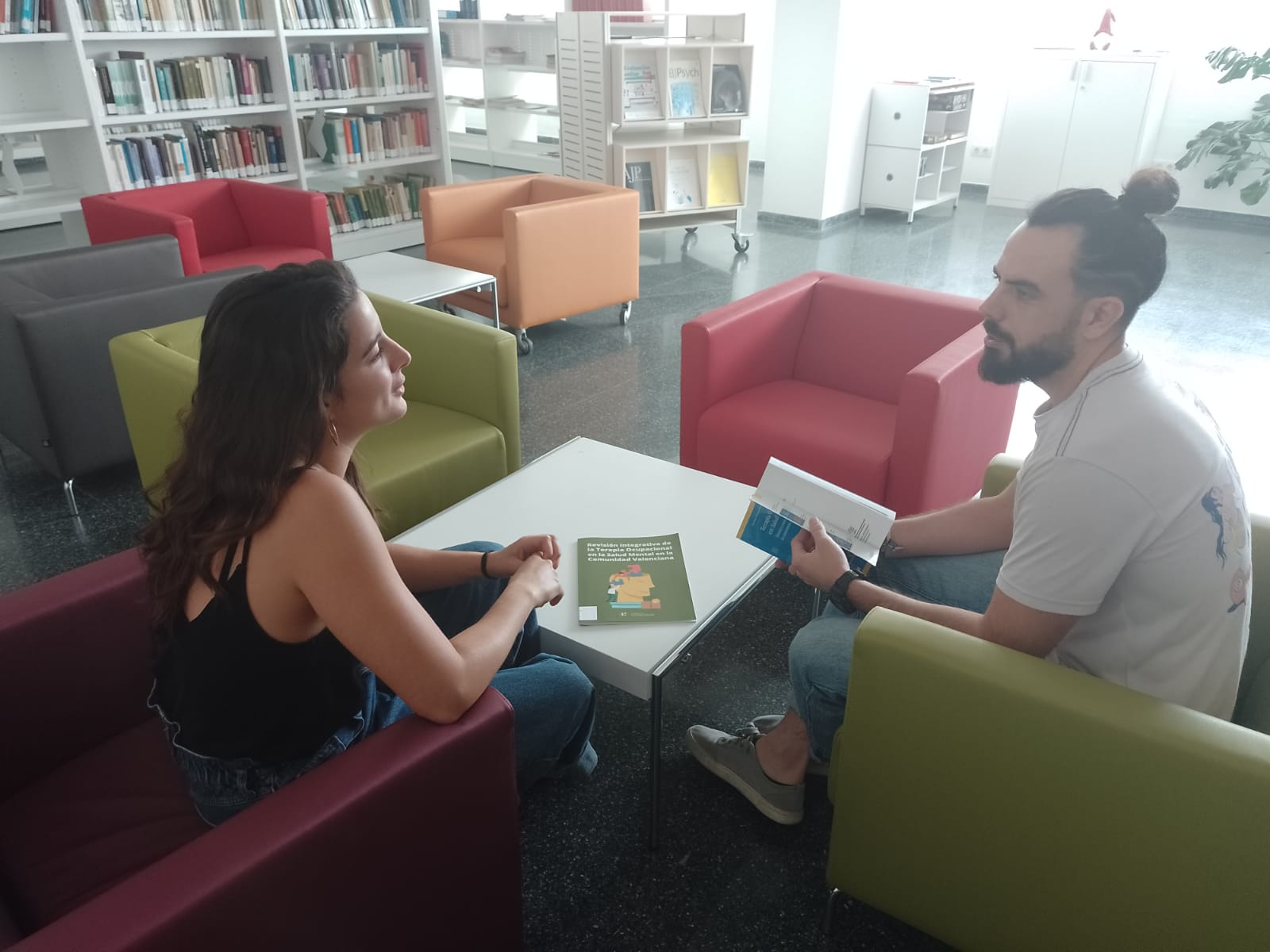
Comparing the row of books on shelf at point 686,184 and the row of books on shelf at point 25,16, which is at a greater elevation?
the row of books on shelf at point 25,16

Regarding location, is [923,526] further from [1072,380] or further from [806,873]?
[806,873]

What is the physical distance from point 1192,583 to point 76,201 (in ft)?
18.0

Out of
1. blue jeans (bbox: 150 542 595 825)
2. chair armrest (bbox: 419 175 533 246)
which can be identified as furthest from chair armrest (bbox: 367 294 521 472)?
chair armrest (bbox: 419 175 533 246)

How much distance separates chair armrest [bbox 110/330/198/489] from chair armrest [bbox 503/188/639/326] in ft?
6.47

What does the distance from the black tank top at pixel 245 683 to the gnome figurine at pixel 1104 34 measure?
25.7ft

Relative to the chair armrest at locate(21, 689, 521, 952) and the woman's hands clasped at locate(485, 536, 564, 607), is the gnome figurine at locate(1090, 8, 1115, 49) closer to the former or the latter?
the woman's hands clasped at locate(485, 536, 564, 607)

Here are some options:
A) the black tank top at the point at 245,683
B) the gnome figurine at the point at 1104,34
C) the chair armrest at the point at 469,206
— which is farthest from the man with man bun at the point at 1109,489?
the gnome figurine at the point at 1104,34

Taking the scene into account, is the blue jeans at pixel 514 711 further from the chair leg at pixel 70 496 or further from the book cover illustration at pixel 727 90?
the book cover illustration at pixel 727 90

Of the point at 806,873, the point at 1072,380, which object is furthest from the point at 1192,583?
the point at 806,873

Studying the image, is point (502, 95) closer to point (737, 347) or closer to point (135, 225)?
point (135, 225)

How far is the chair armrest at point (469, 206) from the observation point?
188 inches

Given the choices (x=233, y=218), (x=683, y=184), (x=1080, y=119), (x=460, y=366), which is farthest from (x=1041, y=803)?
(x=1080, y=119)

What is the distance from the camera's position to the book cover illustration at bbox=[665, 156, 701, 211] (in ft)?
20.1

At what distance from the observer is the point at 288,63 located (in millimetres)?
5539
